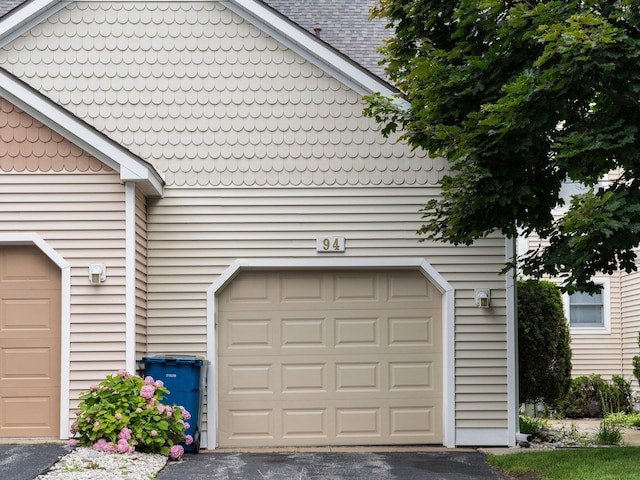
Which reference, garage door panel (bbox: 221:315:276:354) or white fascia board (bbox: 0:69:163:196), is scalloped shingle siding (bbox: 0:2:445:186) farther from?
garage door panel (bbox: 221:315:276:354)

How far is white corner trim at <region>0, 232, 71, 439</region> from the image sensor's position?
10.1 meters

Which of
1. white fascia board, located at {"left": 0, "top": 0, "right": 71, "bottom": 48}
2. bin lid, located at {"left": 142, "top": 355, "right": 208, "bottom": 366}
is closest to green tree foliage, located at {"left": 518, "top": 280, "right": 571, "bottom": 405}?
bin lid, located at {"left": 142, "top": 355, "right": 208, "bottom": 366}

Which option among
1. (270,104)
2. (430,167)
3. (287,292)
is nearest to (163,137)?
(270,104)

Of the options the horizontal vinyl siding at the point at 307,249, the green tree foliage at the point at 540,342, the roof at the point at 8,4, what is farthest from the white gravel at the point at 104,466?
the roof at the point at 8,4

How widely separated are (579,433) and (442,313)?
9.91 ft

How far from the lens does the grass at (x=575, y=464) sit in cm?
837

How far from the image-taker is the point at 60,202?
33.8 ft

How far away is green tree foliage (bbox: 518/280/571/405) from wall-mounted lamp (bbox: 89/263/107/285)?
18.1ft

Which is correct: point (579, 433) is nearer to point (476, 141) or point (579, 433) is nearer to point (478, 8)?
point (476, 141)

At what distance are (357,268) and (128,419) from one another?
3.41 meters

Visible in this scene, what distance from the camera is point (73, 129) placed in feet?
32.9

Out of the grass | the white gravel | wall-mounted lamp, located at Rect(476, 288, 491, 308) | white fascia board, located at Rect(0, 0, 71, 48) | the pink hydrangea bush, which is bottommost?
the grass

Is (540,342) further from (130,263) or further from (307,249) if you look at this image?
(130,263)

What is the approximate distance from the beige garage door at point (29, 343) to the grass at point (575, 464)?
4820 mm
